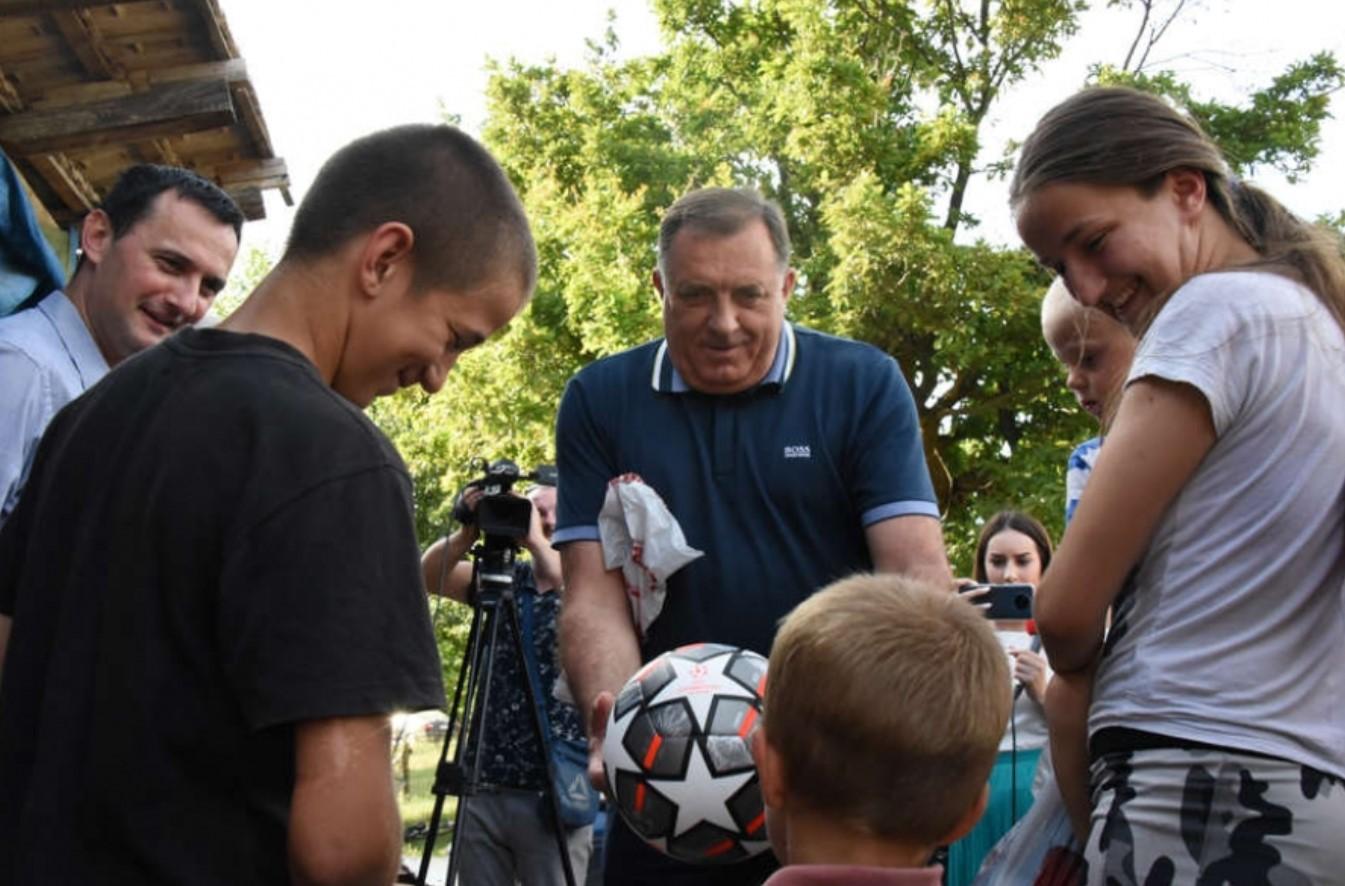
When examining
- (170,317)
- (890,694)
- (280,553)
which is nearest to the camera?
(280,553)

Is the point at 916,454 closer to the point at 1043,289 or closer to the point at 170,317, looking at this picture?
the point at 170,317

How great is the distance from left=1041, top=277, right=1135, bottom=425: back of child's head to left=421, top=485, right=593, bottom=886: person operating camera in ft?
9.09

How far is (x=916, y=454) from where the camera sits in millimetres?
3324

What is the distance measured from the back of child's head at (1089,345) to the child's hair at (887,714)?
6.57 feet

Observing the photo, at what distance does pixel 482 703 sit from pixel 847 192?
1100 cm

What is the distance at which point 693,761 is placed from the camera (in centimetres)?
269

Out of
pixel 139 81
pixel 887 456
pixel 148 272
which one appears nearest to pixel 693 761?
pixel 887 456

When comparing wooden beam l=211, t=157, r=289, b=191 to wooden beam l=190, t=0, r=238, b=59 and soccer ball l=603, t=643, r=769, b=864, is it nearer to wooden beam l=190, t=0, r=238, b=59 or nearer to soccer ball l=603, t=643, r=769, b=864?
wooden beam l=190, t=0, r=238, b=59

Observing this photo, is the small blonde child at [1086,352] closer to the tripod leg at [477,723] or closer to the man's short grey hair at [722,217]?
the man's short grey hair at [722,217]

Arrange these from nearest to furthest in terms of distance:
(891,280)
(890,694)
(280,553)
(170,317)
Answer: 1. (280,553)
2. (890,694)
3. (170,317)
4. (891,280)

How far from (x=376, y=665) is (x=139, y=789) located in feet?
1.10

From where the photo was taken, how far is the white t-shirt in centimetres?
212

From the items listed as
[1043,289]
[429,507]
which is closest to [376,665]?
[1043,289]

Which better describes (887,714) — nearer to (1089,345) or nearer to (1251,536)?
(1251,536)
